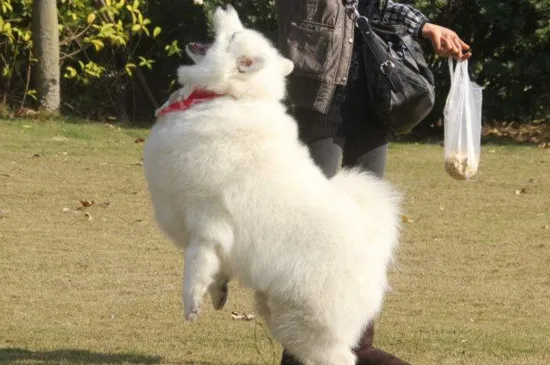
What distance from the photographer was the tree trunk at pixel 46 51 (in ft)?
50.0

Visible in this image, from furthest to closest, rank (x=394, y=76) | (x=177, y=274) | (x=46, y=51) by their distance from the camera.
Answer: (x=46, y=51)
(x=177, y=274)
(x=394, y=76)

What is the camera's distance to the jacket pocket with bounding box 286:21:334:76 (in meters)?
4.86

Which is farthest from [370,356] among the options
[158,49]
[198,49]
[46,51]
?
[158,49]

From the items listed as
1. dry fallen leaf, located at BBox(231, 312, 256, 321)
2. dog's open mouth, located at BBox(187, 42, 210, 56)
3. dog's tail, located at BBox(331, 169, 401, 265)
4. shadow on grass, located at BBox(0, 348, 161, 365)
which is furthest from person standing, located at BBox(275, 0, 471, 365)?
dry fallen leaf, located at BBox(231, 312, 256, 321)

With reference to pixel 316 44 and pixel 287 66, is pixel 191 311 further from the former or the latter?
pixel 316 44

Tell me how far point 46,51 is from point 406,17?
11.1 meters

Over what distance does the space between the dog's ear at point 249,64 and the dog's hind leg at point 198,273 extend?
704 millimetres

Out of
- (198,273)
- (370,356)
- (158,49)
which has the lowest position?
(158,49)

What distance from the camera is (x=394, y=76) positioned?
497 centimetres

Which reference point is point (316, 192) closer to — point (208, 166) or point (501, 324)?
point (208, 166)

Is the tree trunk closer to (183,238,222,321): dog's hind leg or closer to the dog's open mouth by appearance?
the dog's open mouth

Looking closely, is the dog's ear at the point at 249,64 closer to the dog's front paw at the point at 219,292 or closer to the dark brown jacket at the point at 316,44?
the dark brown jacket at the point at 316,44

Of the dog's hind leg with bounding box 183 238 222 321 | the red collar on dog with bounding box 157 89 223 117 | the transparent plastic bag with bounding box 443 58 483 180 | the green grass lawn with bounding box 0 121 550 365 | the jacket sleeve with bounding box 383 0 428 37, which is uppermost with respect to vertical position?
the jacket sleeve with bounding box 383 0 428 37

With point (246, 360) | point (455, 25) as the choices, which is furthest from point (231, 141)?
point (455, 25)
